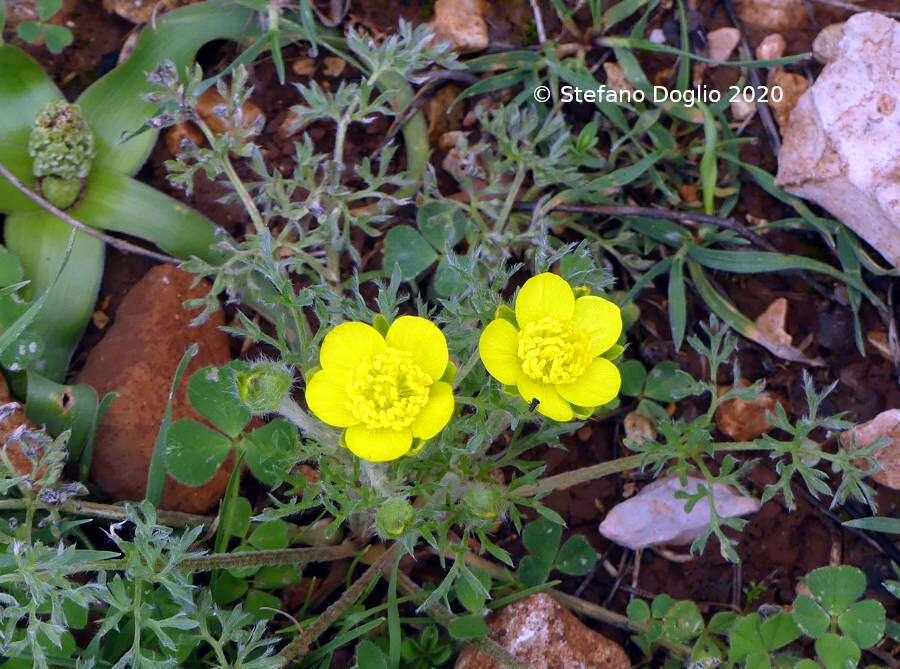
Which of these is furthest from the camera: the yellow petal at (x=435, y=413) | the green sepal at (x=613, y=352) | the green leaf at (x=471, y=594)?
the green leaf at (x=471, y=594)

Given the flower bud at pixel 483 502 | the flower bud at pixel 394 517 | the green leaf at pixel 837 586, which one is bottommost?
the green leaf at pixel 837 586

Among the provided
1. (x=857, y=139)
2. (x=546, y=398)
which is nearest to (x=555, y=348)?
(x=546, y=398)

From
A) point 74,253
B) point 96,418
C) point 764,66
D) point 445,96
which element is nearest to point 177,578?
point 96,418

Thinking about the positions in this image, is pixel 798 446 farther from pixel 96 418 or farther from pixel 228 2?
pixel 228 2

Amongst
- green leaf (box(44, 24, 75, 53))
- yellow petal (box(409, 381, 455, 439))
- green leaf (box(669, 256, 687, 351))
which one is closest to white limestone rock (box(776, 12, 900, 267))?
green leaf (box(669, 256, 687, 351))

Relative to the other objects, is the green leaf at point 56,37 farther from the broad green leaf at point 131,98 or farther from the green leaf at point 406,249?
the green leaf at point 406,249

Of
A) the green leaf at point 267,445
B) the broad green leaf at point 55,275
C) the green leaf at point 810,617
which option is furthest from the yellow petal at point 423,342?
the broad green leaf at point 55,275

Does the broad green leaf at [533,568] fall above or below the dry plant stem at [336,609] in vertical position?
below
